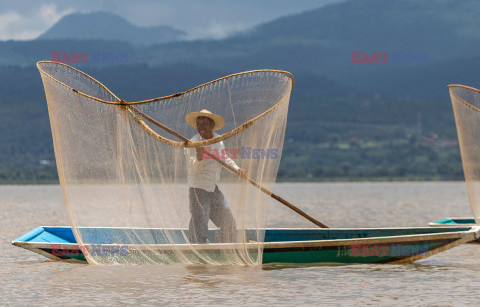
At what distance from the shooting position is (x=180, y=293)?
28.3 ft

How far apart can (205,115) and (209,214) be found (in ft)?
4.48

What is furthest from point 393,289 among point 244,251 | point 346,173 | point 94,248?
point 346,173

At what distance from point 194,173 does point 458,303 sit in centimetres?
374

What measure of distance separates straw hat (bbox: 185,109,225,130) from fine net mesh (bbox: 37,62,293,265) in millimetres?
49

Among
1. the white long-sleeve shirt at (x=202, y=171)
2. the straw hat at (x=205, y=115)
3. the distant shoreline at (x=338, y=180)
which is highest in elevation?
the distant shoreline at (x=338, y=180)

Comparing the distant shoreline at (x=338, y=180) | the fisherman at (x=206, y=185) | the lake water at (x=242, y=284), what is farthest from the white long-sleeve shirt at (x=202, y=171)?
the distant shoreline at (x=338, y=180)

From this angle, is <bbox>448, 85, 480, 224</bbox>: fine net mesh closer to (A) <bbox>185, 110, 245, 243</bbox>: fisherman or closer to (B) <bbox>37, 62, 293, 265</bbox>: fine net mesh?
(B) <bbox>37, 62, 293, 265</bbox>: fine net mesh

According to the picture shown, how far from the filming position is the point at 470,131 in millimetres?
12398

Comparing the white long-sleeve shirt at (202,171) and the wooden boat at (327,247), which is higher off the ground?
the white long-sleeve shirt at (202,171)

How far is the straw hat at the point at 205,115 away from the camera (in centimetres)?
945

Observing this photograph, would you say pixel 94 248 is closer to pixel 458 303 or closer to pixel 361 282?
pixel 361 282

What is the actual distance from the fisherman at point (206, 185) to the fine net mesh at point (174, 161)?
0.01m

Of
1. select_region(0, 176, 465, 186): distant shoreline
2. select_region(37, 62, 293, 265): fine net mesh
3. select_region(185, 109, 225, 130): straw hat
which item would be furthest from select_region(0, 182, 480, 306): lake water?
select_region(0, 176, 465, 186): distant shoreline

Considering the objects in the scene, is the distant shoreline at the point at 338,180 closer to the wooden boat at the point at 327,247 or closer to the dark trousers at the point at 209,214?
the wooden boat at the point at 327,247
